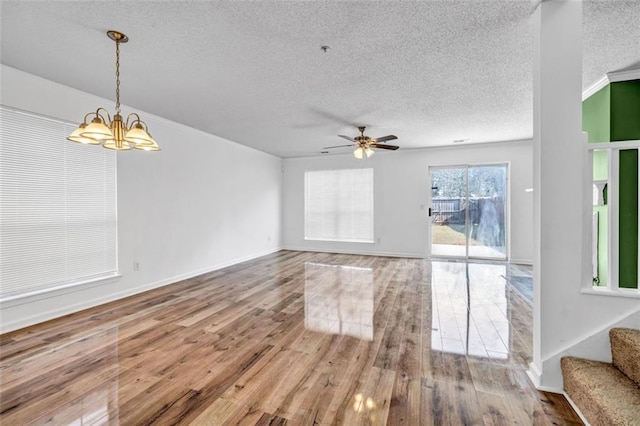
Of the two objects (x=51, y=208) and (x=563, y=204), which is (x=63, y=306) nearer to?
(x=51, y=208)

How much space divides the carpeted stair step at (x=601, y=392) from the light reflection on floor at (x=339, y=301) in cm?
148

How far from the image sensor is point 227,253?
19.3ft

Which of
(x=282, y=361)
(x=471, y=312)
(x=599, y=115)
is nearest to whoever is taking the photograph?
(x=282, y=361)

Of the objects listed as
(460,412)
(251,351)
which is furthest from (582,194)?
(251,351)

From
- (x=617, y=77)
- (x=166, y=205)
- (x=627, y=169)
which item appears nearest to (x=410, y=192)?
(x=617, y=77)

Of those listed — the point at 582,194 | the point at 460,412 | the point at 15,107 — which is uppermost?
the point at 15,107

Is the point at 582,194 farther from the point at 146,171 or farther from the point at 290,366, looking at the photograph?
the point at 146,171

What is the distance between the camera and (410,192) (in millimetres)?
6832

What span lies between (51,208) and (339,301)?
3.57 m

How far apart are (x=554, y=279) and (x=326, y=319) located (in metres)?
2.12

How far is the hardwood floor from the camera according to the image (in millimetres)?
1728

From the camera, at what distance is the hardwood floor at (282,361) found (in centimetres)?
173

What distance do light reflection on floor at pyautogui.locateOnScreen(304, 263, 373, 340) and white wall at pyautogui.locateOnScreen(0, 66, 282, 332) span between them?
78.7 inches

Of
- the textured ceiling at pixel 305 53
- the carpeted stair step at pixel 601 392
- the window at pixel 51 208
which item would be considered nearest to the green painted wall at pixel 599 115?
the textured ceiling at pixel 305 53
